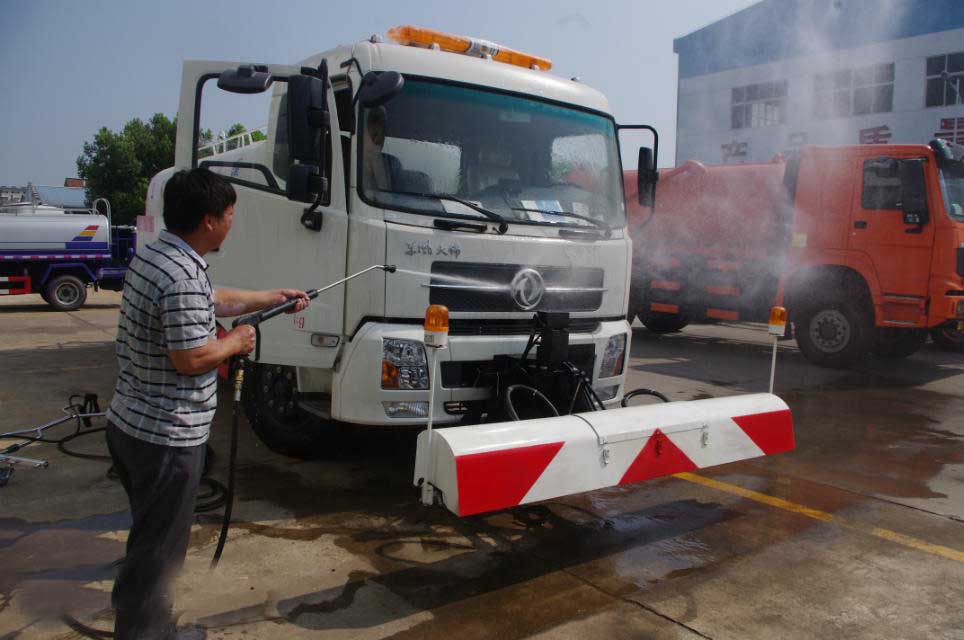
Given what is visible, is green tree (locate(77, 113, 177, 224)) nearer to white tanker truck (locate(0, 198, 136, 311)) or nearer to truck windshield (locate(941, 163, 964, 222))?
white tanker truck (locate(0, 198, 136, 311))

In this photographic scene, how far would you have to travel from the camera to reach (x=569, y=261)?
14.9 ft

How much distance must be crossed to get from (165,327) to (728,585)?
2.67 m

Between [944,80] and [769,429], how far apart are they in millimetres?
19830

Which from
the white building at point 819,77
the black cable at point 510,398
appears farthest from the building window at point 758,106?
the black cable at point 510,398

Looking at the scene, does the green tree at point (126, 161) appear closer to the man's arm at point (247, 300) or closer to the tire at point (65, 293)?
the tire at point (65, 293)

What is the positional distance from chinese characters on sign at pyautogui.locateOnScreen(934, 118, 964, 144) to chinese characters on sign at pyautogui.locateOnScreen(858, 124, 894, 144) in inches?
45.1

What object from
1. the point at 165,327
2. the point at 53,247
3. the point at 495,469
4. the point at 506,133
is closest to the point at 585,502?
the point at 495,469

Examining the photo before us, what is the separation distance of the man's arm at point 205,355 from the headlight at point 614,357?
2760mm

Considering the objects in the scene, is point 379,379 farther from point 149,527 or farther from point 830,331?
point 830,331

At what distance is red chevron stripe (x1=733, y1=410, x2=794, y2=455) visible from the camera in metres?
4.19

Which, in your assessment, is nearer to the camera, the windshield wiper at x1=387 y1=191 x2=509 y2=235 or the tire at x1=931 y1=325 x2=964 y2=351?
the windshield wiper at x1=387 y1=191 x2=509 y2=235

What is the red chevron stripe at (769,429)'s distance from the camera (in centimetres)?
419

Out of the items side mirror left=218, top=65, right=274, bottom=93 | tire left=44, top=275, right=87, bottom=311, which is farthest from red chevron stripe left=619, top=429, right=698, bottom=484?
tire left=44, top=275, right=87, bottom=311

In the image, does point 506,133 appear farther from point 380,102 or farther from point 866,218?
point 866,218
